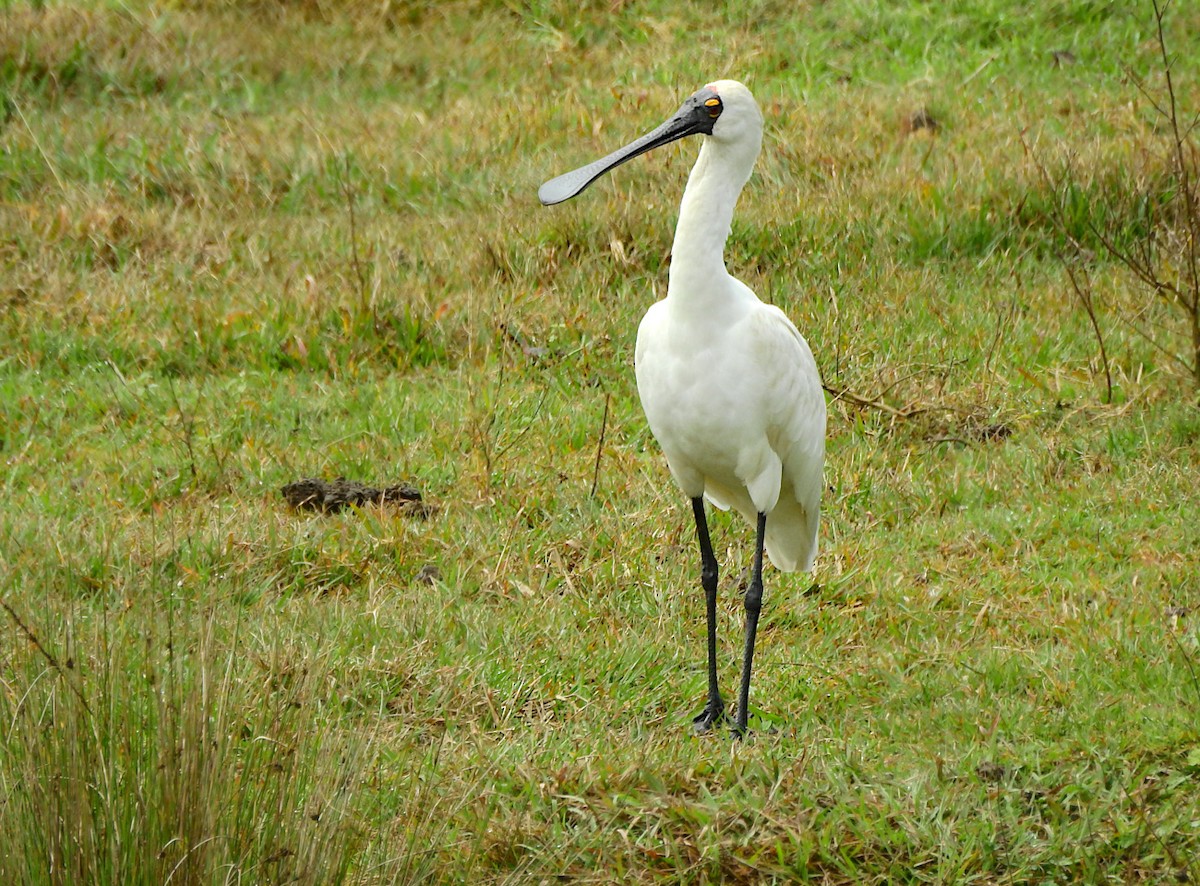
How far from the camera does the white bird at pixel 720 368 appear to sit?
4.50 metres

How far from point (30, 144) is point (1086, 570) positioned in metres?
6.75

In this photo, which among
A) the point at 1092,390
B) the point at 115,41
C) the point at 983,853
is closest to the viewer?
the point at 983,853

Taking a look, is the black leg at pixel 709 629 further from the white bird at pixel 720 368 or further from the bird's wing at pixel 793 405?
the bird's wing at pixel 793 405

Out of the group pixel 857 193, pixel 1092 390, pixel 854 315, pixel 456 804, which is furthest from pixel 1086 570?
pixel 857 193

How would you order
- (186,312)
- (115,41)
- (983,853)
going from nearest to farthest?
(983,853), (186,312), (115,41)

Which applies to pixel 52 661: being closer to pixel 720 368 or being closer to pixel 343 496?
pixel 720 368

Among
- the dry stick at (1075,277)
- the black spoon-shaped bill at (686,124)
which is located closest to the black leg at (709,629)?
the black spoon-shaped bill at (686,124)

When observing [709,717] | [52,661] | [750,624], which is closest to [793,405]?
[750,624]

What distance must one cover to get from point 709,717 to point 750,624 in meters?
A: 0.33

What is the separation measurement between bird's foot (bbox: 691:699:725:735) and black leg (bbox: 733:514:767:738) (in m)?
0.09

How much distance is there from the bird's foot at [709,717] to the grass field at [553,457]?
81 millimetres

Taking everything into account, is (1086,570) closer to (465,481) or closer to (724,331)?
(724,331)

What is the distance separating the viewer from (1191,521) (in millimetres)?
5609

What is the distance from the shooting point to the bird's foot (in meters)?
4.77
